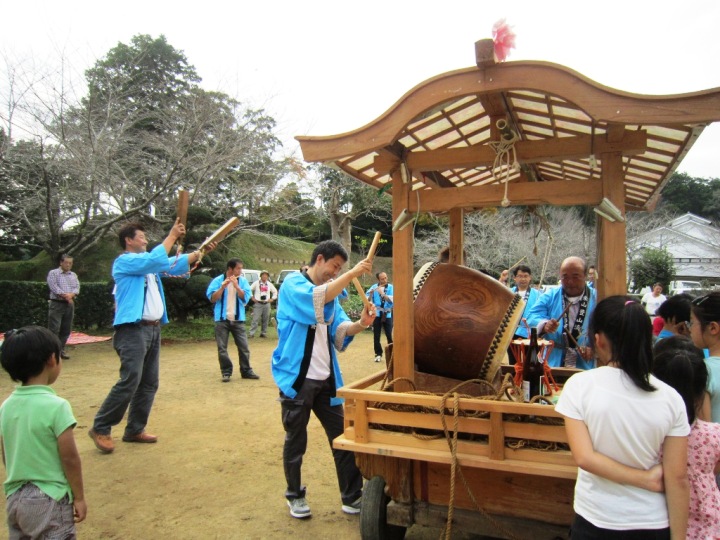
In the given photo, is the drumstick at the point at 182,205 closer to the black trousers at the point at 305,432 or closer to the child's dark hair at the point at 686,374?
the black trousers at the point at 305,432

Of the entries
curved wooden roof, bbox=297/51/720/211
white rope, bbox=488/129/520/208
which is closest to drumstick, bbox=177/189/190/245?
curved wooden roof, bbox=297/51/720/211

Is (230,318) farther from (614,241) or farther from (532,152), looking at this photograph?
(614,241)

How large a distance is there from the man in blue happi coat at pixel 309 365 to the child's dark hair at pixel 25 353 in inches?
54.1

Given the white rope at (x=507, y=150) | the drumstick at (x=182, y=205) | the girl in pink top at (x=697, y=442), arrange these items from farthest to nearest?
the drumstick at (x=182, y=205)
the white rope at (x=507, y=150)
the girl in pink top at (x=697, y=442)

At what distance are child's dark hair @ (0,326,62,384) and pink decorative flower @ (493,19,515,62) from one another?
2.37 meters

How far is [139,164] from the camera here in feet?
37.4

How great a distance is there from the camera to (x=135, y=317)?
426cm

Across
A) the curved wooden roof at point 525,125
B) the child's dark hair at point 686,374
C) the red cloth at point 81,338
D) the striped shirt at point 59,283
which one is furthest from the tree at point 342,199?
the child's dark hair at point 686,374

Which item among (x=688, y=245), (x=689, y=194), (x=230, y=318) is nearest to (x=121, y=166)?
(x=230, y=318)

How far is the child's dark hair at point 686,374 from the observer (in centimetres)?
185

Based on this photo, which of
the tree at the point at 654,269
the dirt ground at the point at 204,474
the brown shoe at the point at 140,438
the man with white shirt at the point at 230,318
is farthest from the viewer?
the tree at the point at 654,269

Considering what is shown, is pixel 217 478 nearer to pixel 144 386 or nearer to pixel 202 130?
pixel 144 386

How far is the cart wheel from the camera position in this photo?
2.64 meters

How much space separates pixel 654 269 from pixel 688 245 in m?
11.7
